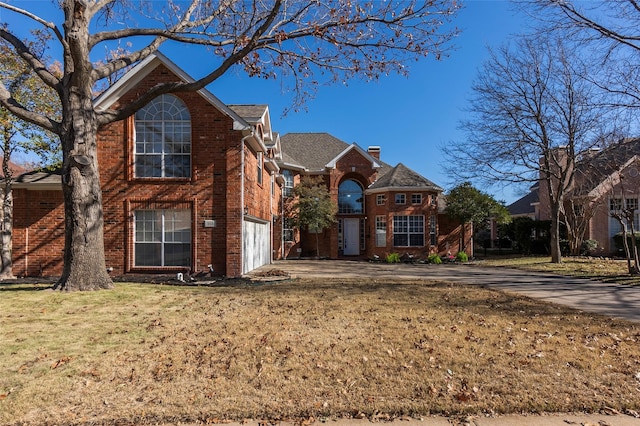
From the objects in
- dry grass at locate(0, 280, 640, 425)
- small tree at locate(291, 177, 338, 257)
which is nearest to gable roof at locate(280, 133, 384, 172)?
small tree at locate(291, 177, 338, 257)

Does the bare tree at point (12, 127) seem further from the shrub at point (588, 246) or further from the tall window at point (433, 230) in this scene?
the shrub at point (588, 246)

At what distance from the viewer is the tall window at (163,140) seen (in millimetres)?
13688

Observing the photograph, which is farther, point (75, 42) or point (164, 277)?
point (164, 277)

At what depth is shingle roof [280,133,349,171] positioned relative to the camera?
95.7ft

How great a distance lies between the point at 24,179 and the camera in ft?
45.7

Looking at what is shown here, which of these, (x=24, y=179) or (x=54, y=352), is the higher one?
(x=24, y=179)

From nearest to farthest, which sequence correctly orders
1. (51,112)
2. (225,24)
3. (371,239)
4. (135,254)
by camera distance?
(225,24) < (135,254) < (51,112) < (371,239)

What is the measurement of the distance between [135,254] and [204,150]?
4.50 meters

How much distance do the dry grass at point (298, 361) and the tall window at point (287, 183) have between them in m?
18.8

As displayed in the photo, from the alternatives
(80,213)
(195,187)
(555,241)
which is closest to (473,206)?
(555,241)

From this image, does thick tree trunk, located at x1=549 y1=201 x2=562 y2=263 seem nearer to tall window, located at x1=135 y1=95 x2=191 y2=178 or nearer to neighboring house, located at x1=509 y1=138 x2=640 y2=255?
neighboring house, located at x1=509 y1=138 x2=640 y2=255

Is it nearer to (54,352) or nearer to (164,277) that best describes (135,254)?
(164,277)

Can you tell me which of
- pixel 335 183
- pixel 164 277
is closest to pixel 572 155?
pixel 335 183

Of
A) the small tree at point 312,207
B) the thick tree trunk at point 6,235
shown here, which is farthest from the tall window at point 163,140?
the small tree at point 312,207
